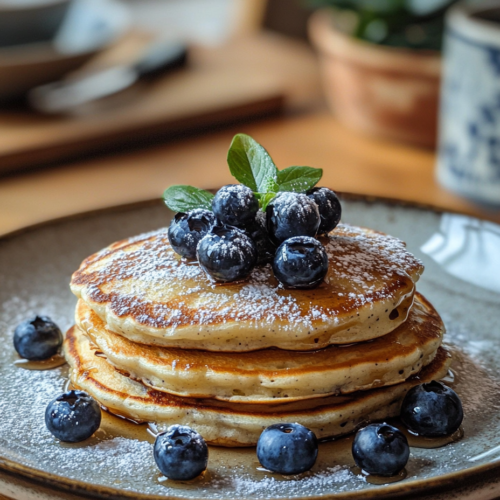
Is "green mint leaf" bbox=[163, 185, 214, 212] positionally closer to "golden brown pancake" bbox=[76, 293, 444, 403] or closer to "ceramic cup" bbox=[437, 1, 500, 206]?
"golden brown pancake" bbox=[76, 293, 444, 403]

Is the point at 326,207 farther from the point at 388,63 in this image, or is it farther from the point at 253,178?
the point at 388,63

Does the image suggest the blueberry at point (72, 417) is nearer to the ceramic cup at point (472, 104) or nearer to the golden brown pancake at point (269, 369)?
the golden brown pancake at point (269, 369)

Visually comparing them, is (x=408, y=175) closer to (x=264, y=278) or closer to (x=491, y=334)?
(x=491, y=334)

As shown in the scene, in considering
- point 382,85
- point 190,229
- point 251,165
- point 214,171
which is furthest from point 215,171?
point 190,229

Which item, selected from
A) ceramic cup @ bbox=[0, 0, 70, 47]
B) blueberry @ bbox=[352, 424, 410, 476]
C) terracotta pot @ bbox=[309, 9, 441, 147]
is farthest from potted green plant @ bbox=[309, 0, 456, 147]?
blueberry @ bbox=[352, 424, 410, 476]

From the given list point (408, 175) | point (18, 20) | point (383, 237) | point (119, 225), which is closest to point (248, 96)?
point (408, 175)

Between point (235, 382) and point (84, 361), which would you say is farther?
point (84, 361)
